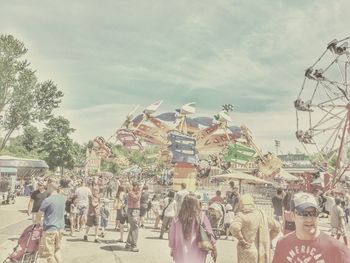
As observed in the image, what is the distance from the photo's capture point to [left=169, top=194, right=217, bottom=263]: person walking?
5375 mm

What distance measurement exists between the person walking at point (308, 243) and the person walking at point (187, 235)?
216 centimetres

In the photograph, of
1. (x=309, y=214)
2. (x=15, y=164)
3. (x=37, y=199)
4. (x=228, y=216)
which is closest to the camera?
(x=309, y=214)

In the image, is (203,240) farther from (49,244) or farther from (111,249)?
(111,249)

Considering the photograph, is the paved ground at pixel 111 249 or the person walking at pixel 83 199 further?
the person walking at pixel 83 199

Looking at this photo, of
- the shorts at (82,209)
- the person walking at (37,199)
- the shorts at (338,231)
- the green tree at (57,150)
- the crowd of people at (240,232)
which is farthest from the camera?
the green tree at (57,150)

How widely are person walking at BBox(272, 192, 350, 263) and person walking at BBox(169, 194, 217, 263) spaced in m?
2.16

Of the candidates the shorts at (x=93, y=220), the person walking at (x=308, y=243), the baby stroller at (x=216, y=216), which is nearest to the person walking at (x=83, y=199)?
the shorts at (x=93, y=220)

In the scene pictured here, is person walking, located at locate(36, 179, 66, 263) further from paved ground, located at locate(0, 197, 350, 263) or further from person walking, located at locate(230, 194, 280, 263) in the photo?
person walking, located at locate(230, 194, 280, 263)

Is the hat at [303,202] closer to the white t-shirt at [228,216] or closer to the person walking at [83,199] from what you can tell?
the person walking at [83,199]

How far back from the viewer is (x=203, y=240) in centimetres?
542

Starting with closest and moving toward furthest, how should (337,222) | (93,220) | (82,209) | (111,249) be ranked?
(111,249) → (93,220) → (82,209) → (337,222)

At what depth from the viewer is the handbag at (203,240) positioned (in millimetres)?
5395

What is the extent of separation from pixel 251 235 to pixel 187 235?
2.81 ft

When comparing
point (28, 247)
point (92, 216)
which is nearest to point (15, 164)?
point (92, 216)
